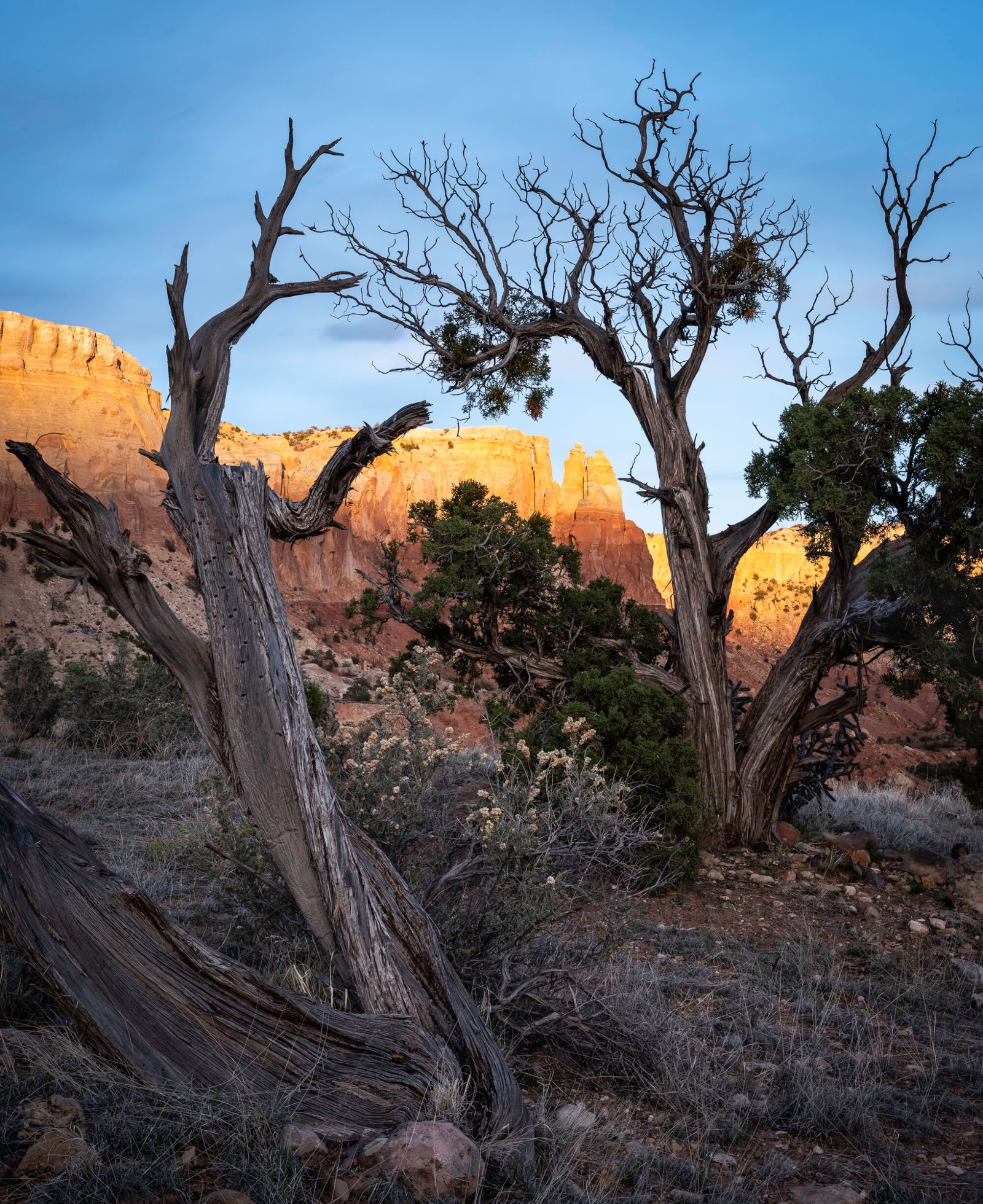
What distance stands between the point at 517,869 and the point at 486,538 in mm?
4919

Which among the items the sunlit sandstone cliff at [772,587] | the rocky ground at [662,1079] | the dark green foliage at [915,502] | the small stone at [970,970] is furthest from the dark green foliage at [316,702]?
the sunlit sandstone cliff at [772,587]

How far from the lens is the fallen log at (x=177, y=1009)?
2916 mm

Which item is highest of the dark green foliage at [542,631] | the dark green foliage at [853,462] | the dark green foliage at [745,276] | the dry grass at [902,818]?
the dark green foliage at [745,276]

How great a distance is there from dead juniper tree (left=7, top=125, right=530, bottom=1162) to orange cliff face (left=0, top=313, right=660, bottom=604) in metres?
27.9

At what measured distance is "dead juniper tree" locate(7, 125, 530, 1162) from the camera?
10.9ft

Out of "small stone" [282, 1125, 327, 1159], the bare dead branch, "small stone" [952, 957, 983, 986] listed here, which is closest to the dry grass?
"small stone" [952, 957, 983, 986]

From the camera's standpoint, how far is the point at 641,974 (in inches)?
196

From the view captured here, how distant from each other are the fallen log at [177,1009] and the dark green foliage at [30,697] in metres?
11.8

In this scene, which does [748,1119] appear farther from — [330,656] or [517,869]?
[330,656]

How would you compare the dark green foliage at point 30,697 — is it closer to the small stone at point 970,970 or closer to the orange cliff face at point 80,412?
the small stone at point 970,970

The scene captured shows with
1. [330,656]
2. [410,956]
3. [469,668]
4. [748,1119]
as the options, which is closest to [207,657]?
[410,956]

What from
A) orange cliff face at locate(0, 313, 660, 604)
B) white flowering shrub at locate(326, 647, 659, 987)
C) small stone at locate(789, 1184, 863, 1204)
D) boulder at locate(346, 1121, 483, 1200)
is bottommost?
small stone at locate(789, 1184, 863, 1204)

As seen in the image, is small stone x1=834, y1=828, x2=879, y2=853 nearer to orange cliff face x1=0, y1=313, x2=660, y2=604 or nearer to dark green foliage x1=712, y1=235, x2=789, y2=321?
dark green foliage x1=712, y1=235, x2=789, y2=321

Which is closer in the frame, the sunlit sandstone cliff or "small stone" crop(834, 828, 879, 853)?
"small stone" crop(834, 828, 879, 853)
